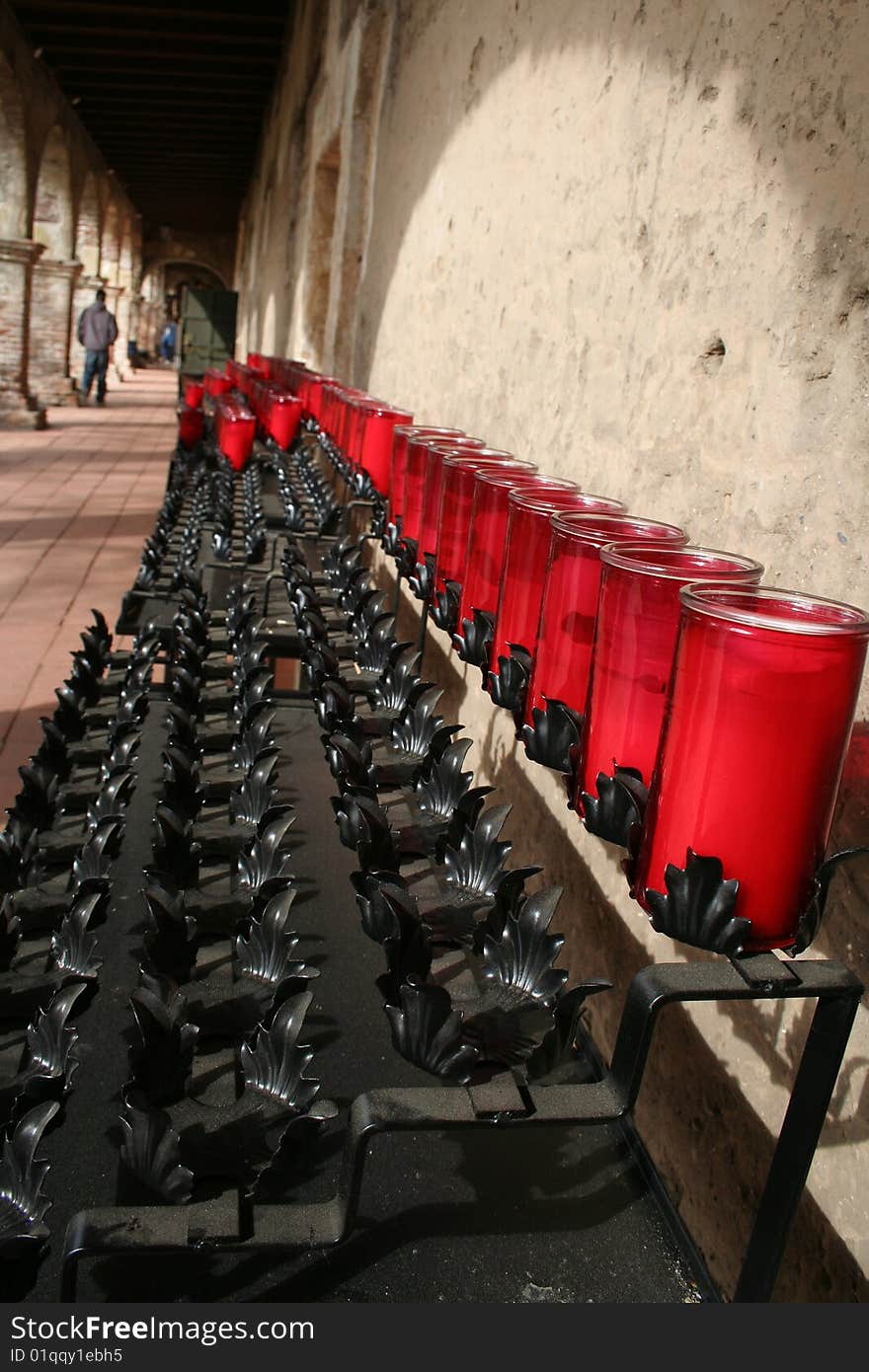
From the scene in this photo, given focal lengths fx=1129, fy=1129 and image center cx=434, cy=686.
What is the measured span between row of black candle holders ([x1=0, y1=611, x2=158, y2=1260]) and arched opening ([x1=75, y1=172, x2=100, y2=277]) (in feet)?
68.9

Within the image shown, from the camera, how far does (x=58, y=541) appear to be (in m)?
6.62

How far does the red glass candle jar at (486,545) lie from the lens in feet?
4.18

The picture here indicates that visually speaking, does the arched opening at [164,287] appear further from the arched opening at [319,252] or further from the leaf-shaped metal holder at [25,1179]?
the leaf-shaped metal holder at [25,1179]

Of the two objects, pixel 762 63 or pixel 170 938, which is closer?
pixel 170 938

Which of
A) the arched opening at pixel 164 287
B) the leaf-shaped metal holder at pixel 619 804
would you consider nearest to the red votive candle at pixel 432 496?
the leaf-shaped metal holder at pixel 619 804

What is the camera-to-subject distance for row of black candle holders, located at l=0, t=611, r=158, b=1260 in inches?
31.8

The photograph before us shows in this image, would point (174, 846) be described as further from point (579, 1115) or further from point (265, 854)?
point (579, 1115)

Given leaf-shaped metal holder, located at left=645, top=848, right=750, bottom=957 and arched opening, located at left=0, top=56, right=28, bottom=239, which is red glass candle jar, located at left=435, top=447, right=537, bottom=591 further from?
arched opening, located at left=0, top=56, right=28, bottom=239

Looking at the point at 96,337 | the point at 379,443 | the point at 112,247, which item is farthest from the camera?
the point at 112,247

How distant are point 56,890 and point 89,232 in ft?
73.3

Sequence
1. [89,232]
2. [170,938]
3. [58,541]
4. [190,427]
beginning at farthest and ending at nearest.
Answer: [89,232] < [58,541] < [190,427] < [170,938]

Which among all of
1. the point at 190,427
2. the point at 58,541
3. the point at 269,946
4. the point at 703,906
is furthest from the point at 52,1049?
the point at 58,541

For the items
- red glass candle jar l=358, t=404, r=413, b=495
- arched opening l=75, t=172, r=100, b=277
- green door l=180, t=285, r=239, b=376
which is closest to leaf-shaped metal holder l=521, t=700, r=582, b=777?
red glass candle jar l=358, t=404, r=413, b=495

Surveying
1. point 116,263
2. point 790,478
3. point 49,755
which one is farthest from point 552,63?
point 116,263
